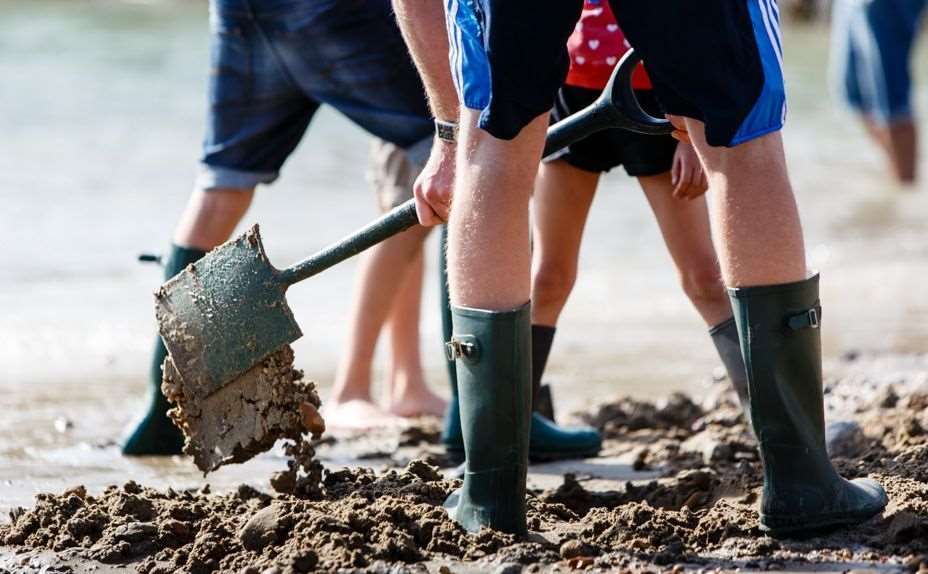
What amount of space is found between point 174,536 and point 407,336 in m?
1.87

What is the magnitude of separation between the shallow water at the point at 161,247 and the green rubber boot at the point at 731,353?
1193 millimetres

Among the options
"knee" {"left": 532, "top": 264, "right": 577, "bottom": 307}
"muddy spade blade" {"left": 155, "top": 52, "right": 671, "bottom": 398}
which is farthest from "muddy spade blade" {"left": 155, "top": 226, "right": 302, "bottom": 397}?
"knee" {"left": 532, "top": 264, "right": 577, "bottom": 307}

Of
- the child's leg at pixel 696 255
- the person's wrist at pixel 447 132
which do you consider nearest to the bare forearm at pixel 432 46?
the person's wrist at pixel 447 132

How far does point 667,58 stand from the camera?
2.41m

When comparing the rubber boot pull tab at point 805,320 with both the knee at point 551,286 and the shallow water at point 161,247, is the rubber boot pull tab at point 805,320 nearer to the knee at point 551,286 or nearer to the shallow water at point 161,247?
the knee at point 551,286

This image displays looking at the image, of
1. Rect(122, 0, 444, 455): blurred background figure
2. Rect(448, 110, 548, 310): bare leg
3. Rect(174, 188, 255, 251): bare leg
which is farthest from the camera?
Rect(174, 188, 255, 251): bare leg

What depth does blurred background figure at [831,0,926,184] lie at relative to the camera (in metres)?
8.69

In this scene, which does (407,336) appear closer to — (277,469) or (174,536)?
(277,469)

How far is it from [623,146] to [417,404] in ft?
4.80

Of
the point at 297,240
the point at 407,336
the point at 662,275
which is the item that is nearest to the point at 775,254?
the point at 407,336

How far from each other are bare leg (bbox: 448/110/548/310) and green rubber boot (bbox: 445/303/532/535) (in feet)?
0.13

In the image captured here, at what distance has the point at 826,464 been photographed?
8.40ft

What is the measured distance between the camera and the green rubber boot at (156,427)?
12.6ft

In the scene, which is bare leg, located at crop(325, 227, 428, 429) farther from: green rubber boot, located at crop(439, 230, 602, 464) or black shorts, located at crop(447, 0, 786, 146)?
black shorts, located at crop(447, 0, 786, 146)
